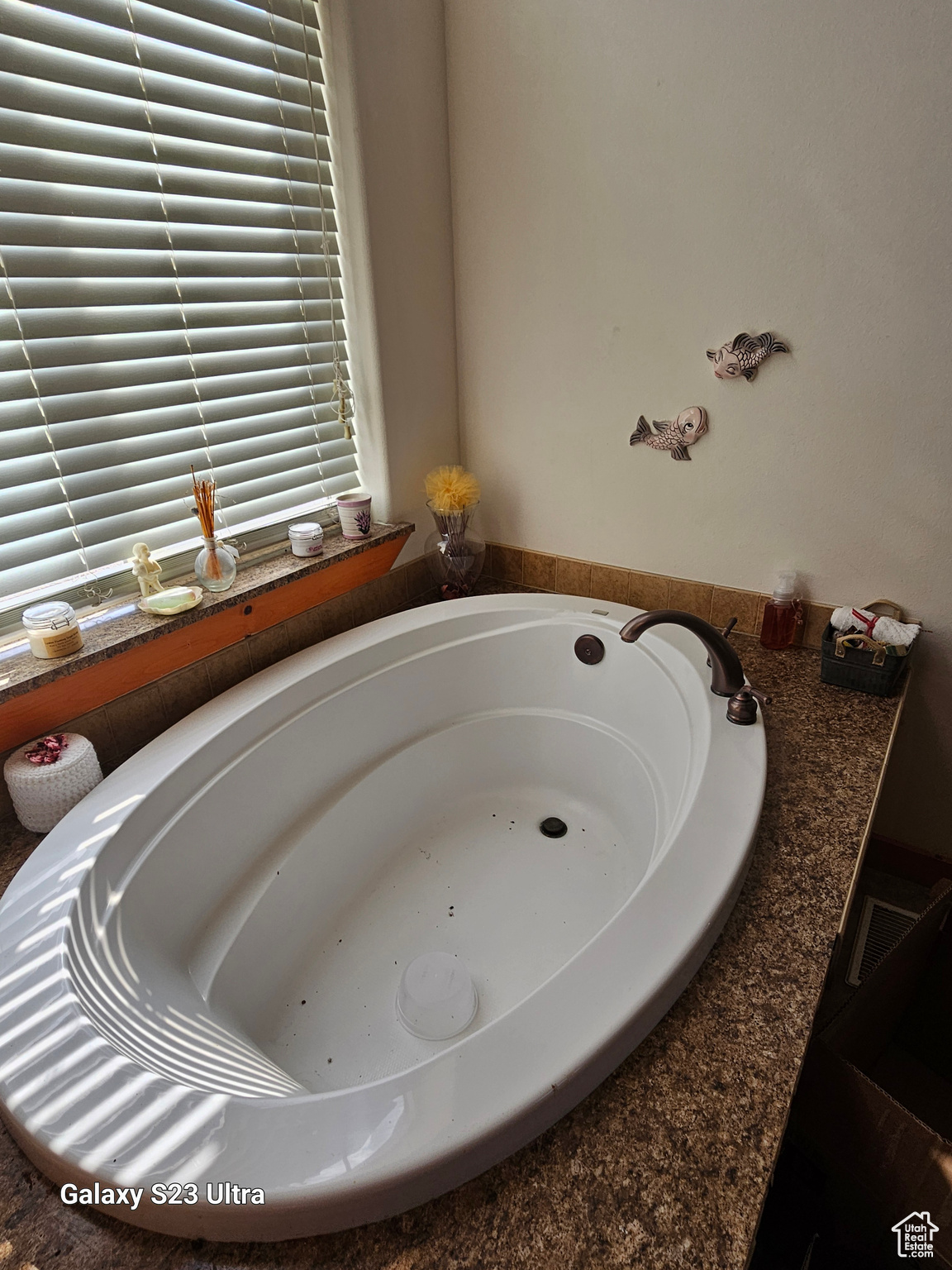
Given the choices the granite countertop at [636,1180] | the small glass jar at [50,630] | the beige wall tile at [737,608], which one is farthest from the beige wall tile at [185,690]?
the beige wall tile at [737,608]

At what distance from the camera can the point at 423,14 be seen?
1.80m

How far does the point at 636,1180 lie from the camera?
75 centimetres

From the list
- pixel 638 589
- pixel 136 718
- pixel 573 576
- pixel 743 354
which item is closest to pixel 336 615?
pixel 136 718

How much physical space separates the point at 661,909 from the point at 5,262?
1.50 meters

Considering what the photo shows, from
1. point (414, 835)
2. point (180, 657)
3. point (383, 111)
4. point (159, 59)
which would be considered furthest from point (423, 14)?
point (414, 835)

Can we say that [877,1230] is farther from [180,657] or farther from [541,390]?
[541,390]

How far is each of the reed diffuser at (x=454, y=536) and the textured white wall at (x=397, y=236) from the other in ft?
0.27

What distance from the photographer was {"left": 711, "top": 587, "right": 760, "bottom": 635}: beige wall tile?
73.2 inches

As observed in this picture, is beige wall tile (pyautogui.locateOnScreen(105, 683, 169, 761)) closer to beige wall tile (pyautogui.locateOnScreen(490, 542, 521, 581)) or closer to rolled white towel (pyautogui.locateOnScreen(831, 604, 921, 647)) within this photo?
beige wall tile (pyautogui.locateOnScreen(490, 542, 521, 581))

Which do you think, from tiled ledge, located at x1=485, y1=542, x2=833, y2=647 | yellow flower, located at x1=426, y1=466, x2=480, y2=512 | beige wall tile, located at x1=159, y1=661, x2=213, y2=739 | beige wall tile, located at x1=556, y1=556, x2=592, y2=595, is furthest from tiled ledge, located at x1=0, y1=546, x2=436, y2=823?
beige wall tile, located at x1=556, y1=556, x2=592, y2=595

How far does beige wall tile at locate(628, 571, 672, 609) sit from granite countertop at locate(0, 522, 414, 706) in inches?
27.0

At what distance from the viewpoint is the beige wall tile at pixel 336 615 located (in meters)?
1.90

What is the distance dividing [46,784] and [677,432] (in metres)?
1.57

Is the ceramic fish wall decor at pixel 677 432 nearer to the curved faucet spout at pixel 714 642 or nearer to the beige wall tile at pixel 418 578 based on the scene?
the curved faucet spout at pixel 714 642
